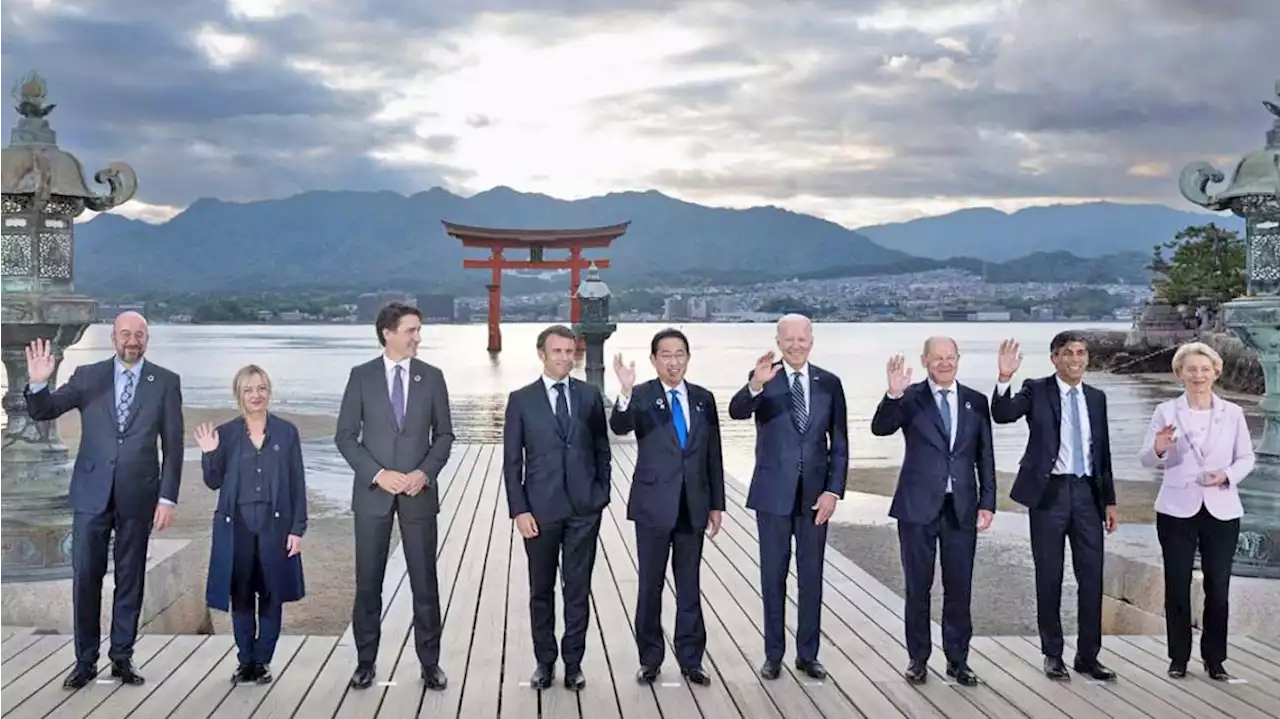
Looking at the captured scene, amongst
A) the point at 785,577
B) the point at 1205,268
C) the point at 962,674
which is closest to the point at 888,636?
the point at 962,674

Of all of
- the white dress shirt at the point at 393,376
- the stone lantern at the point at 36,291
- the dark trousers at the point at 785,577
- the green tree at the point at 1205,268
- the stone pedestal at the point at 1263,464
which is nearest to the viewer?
the white dress shirt at the point at 393,376

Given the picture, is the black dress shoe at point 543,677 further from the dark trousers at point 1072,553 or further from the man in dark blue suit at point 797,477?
the dark trousers at point 1072,553

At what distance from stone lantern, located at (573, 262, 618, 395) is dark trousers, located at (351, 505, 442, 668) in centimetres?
916

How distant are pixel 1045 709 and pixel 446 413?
2.56m

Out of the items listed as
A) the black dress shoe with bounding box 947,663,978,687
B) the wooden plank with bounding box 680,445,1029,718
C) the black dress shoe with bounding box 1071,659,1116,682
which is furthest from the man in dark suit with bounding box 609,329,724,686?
the black dress shoe with bounding box 1071,659,1116,682

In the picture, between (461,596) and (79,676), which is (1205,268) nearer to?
(461,596)

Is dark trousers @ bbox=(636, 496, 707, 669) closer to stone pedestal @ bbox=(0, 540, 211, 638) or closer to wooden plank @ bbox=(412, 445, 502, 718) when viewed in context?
wooden plank @ bbox=(412, 445, 502, 718)

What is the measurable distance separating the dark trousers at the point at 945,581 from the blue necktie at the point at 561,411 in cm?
142

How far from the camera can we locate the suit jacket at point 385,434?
4.50 meters

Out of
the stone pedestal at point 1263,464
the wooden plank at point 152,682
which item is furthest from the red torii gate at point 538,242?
the wooden plank at point 152,682

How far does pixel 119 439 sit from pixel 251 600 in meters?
0.84

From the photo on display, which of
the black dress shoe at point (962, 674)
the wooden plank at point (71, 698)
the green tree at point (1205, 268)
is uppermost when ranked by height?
the green tree at point (1205, 268)

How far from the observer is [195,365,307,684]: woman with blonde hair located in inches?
176

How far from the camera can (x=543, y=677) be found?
14.8 ft
